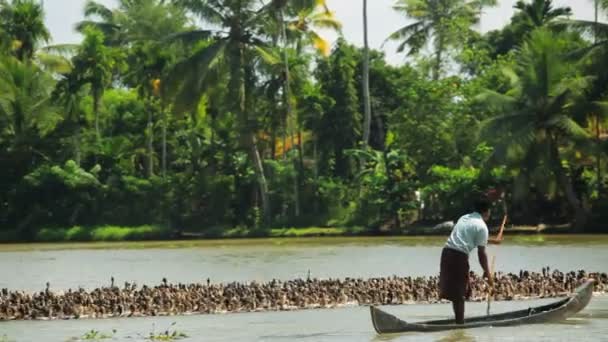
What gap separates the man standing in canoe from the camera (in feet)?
52.6

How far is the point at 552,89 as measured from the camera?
48.8m

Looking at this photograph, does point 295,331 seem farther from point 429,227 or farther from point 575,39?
point 575,39

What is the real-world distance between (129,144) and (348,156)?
904 centimetres

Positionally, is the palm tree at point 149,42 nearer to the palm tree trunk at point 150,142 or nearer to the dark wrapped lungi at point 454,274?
the palm tree trunk at point 150,142

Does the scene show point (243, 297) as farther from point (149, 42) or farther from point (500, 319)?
point (149, 42)

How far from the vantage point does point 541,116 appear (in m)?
49.1

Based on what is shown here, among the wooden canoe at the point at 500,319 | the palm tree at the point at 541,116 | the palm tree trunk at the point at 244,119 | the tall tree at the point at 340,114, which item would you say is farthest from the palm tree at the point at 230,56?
the wooden canoe at the point at 500,319

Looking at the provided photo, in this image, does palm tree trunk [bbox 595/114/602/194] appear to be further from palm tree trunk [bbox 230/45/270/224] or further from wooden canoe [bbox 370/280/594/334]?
wooden canoe [bbox 370/280/594/334]

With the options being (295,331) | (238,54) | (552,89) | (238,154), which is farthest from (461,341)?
(238,154)

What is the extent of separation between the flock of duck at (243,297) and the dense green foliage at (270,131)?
2588cm

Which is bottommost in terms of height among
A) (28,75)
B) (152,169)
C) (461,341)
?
(461,341)

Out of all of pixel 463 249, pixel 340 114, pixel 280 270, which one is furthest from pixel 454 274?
pixel 340 114

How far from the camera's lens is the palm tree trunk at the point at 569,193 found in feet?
159

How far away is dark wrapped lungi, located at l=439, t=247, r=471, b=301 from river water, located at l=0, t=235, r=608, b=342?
544 millimetres
